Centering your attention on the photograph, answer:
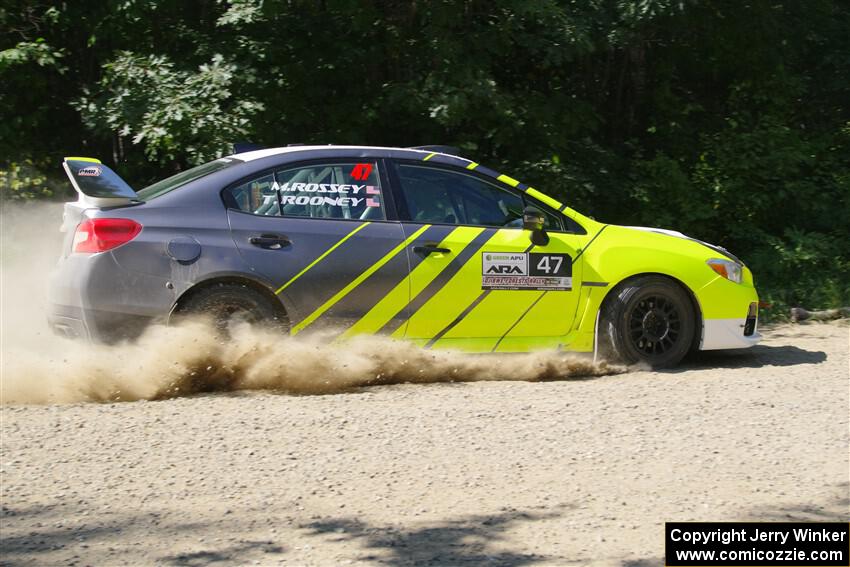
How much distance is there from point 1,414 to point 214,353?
4.55 feet

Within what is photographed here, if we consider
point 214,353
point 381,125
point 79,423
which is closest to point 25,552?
point 79,423

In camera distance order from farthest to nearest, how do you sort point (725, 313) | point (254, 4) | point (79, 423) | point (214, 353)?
point (254, 4)
point (725, 313)
point (214, 353)
point (79, 423)

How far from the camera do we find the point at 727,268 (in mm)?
8422

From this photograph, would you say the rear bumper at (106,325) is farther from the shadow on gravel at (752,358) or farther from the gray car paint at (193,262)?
the shadow on gravel at (752,358)

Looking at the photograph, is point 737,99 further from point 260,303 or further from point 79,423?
point 79,423

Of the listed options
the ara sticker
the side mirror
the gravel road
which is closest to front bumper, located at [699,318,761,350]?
the gravel road

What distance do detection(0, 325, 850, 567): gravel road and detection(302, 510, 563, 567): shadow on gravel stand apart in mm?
12

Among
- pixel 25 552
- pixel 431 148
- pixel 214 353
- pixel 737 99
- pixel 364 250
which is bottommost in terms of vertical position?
pixel 25 552

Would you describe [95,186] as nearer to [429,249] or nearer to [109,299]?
[109,299]

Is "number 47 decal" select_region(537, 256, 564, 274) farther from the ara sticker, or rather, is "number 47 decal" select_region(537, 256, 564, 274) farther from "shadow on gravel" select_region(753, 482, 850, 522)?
the ara sticker

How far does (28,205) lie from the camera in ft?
39.1

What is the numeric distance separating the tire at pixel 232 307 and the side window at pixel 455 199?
1231 mm

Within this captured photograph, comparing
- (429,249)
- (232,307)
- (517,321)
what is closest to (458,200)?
(429,249)

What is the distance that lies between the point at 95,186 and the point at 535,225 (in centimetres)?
310
